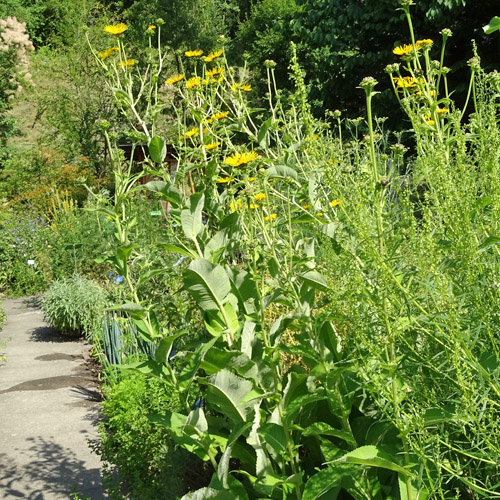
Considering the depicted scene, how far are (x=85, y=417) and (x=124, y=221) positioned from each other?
2.60 metres

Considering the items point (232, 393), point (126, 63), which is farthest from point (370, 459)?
point (126, 63)

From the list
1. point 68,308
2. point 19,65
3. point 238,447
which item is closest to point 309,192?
point 238,447

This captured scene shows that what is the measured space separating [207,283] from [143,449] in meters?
1.38

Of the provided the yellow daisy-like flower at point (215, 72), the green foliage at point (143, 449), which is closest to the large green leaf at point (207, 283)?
the green foliage at point (143, 449)

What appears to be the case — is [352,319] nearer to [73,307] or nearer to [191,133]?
[191,133]

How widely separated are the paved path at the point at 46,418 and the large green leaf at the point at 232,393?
1.22 m

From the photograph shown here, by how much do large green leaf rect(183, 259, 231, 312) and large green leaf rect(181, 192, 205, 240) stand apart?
18 cm

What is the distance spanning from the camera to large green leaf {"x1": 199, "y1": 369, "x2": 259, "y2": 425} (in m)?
1.90

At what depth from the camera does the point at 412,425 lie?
1314mm

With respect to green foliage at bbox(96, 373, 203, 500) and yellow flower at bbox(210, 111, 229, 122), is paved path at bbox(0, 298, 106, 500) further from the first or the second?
yellow flower at bbox(210, 111, 229, 122)

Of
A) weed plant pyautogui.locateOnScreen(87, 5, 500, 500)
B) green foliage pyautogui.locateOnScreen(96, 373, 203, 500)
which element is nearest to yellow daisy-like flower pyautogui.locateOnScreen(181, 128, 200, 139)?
weed plant pyautogui.locateOnScreen(87, 5, 500, 500)

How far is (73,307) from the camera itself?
21.3 feet

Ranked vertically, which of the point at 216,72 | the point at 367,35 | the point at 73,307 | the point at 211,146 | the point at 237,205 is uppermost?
the point at 367,35

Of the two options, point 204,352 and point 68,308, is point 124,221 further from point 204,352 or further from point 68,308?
point 68,308
